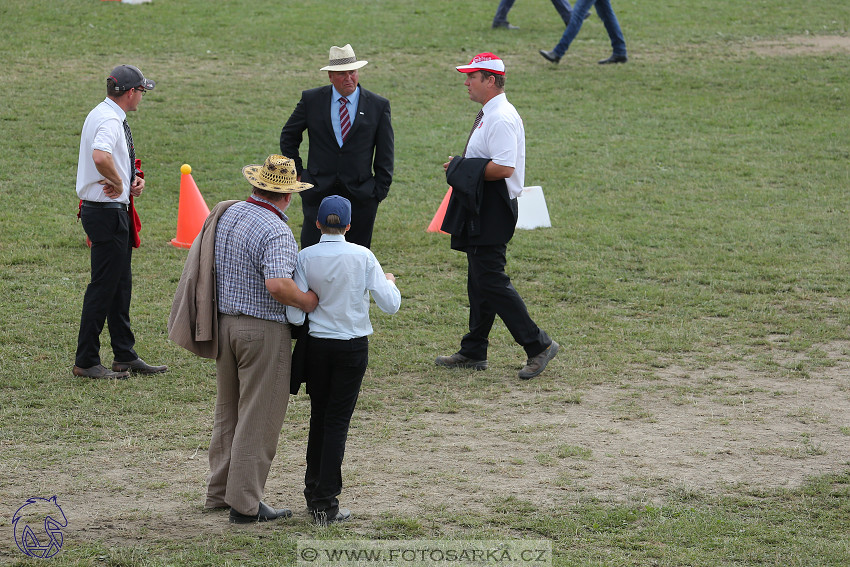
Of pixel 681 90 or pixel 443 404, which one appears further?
pixel 681 90

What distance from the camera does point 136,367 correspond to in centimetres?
727

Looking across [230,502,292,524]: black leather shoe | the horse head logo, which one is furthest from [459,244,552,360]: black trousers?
the horse head logo

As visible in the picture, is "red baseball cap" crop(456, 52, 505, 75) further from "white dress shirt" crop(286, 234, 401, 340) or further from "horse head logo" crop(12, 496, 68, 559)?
"horse head logo" crop(12, 496, 68, 559)

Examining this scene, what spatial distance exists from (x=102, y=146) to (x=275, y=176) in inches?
94.6

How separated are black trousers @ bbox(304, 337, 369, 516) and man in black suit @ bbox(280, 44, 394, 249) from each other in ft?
8.80

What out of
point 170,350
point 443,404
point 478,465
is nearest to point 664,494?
point 478,465

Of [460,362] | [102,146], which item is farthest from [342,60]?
[460,362]

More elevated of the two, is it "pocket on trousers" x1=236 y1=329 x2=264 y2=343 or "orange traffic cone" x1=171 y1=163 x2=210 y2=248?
"pocket on trousers" x1=236 y1=329 x2=264 y2=343

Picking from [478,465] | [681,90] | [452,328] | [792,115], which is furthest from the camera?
[681,90]

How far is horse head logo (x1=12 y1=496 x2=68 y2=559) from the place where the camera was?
185 inches

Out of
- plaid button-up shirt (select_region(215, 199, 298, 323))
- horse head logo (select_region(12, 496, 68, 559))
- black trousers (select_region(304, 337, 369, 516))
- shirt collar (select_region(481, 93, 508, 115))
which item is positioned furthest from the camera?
shirt collar (select_region(481, 93, 508, 115))

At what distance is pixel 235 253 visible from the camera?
4863 mm

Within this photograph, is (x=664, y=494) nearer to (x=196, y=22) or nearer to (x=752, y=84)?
(x=752, y=84)

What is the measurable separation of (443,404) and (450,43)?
13185 mm
